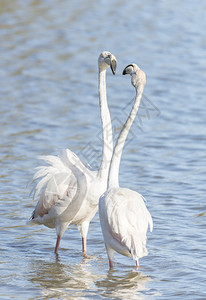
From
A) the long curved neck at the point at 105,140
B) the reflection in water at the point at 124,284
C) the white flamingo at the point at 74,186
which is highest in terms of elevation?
the long curved neck at the point at 105,140

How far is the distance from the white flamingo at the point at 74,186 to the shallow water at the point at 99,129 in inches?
19.7

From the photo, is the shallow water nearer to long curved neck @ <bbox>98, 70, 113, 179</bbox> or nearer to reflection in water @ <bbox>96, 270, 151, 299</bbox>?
reflection in water @ <bbox>96, 270, 151, 299</bbox>

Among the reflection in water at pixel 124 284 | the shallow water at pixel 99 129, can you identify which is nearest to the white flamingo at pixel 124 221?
the reflection in water at pixel 124 284

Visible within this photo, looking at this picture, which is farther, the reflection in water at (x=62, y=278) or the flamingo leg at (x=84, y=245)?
the flamingo leg at (x=84, y=245)

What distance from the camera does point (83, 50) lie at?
63.8 feet

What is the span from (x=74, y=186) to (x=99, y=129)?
213 inches

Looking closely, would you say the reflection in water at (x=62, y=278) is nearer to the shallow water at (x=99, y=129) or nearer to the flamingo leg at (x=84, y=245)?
the shallow water at (x=99, y=129)

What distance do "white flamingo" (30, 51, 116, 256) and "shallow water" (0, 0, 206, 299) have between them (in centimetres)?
50

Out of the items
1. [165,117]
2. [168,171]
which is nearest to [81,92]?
[165,117]

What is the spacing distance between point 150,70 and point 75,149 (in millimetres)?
5981

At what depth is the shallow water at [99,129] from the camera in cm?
800

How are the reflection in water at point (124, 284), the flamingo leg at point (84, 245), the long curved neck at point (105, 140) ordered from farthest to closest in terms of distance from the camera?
1. the flamingo leg at point (84, 245)
2. the long curved neck at point (105, 140)
3. the reflection in water at point (124, 284)

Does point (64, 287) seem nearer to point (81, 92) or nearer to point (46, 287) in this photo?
point (46, 287)

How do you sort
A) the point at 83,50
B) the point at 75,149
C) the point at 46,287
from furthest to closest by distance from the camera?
the point at 83,50
the point at 75,149
the point at 46,287
